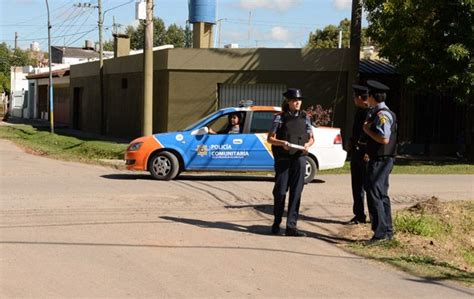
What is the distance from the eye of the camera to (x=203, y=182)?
13078mm

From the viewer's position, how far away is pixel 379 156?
23.9 ft

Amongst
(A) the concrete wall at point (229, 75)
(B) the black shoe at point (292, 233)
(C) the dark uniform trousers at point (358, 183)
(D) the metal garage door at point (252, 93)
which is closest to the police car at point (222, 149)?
(C) the dark uniform trousers at point (358, 183)

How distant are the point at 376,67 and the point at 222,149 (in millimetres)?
11992

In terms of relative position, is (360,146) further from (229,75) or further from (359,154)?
(229,75)

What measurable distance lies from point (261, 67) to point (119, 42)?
12323mm

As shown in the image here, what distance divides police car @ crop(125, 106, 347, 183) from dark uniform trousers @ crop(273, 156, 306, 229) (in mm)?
5168

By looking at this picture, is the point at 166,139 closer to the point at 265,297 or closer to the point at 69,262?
the point at 69,262

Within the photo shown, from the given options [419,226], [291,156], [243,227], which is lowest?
[243,227]

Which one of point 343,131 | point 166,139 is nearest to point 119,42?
point 343,131

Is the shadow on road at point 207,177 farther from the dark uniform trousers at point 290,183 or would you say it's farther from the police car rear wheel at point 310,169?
the dark uniform trousers at point 290,183

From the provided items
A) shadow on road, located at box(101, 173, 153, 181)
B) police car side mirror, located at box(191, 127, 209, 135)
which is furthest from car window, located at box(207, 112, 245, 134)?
shadow on road, located at box(101, 173, 153, 181)

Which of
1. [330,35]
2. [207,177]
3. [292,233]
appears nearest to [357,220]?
[292,233]

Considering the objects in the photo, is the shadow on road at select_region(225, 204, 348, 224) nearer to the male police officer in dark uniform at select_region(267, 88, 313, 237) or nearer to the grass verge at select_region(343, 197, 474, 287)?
the grass verge at select_region(343, 197, 474, 287)

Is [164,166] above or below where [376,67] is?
below
